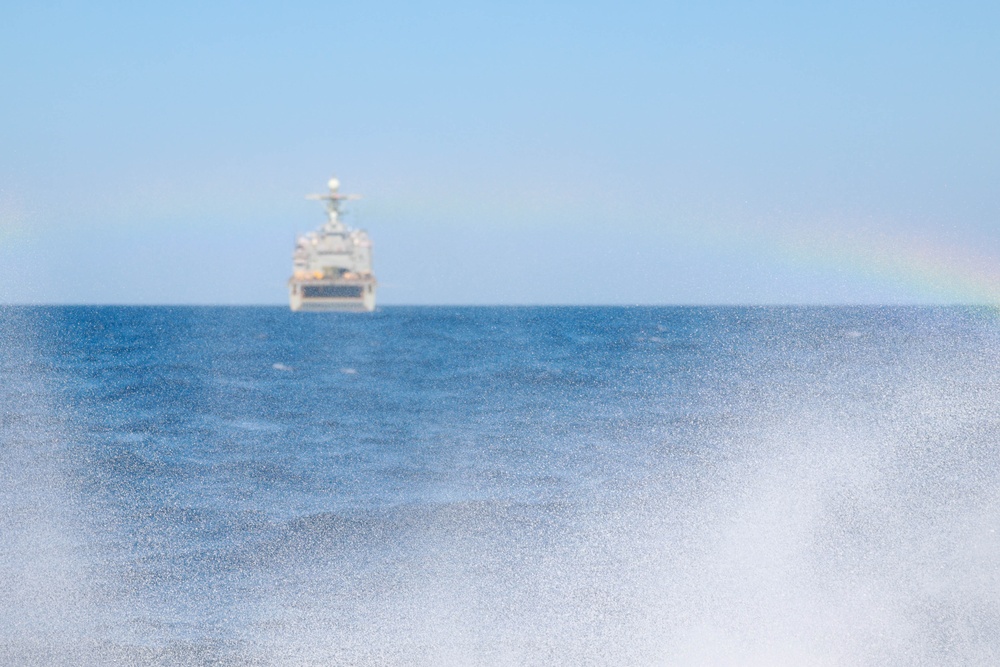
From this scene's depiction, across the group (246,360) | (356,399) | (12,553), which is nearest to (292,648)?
(12,553)

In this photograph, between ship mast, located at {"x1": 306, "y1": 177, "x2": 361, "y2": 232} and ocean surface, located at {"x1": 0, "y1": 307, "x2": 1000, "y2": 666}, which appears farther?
ship mast, located at {"x1": 306, "y1": 177, "x2": 361, "y2": 232}

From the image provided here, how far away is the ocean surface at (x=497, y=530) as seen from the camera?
10680 millimetres

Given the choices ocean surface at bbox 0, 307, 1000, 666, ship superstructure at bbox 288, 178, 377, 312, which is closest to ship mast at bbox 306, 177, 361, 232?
ship superstructure at bbox 288, 178, 377, 312

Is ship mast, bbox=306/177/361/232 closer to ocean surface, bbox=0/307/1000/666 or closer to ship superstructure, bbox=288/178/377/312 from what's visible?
ship superstructure, bbox=288/178/377/312

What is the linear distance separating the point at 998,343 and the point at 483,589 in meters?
67.6

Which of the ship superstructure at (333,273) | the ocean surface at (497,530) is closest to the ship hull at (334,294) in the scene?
the ship superstructure at (333,273)

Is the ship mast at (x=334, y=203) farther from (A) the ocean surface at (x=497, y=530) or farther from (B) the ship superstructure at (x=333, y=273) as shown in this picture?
(A) the ocean surface at (x=497, y=530)

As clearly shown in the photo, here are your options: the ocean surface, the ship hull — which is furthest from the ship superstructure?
the ocean surface

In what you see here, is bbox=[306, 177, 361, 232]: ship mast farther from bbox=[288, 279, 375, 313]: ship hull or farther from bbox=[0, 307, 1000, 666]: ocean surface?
bbox=[0, 307, 1000, 666]: ocean surface

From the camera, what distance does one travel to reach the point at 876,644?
413 inches

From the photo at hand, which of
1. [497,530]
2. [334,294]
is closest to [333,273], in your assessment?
[334,294]

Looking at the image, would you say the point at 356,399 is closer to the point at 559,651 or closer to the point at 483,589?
the point at 483,589

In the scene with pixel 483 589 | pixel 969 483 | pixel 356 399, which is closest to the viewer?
pixel 483 589

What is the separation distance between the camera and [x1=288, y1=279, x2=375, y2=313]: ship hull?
12900cm
